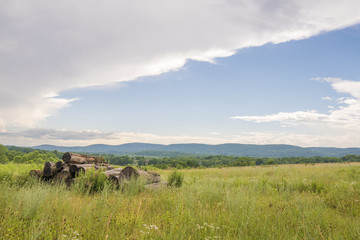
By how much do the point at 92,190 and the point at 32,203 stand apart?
12.6ft

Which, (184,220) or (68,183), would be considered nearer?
(184,220)

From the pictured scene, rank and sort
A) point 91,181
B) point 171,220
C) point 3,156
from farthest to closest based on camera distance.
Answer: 1. point 3,156
2. point 91,181
3. point 171,220

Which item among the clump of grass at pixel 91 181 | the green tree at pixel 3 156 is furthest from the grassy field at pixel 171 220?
the green tree at pixel 3 156

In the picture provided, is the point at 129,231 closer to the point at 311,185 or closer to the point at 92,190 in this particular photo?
the point at 92,190

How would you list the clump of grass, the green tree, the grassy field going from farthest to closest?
the green tree, the clump of grass, the grassy field

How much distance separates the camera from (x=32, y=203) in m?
5.08

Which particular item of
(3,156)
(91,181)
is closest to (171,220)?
(91,181)

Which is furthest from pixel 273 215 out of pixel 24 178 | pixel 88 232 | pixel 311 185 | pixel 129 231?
pixel 24 178

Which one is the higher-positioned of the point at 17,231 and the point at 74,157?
the point at 74,157

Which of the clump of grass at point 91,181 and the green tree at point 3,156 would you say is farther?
the green tree at point 3,156

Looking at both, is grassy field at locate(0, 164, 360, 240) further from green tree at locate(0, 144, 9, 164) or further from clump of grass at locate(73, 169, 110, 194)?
green tree at locate(0, 144, 9, 164)

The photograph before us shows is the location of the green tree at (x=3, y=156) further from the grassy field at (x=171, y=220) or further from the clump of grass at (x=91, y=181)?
the grassy field at (x=171, y=220)

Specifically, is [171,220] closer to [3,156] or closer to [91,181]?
[91,181]

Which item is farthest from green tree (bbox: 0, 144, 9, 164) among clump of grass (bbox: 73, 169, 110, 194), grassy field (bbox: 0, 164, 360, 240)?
grassy field (bbox: 0, 164, 360, 240)
